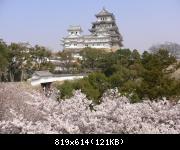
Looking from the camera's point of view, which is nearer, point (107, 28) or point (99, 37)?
point (99, 37)

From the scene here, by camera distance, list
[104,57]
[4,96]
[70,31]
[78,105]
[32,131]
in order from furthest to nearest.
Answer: [70,31], [104,57], [4,96], [78,105], [32,131]

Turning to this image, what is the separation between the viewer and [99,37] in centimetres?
3800

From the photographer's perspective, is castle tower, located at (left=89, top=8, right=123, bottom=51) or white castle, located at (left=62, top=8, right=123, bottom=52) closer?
white castle, located at (left=62, top=8, right=123, bottom=52)

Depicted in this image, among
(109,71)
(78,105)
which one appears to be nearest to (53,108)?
(78,105)

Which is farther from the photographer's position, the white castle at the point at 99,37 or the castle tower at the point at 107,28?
the castle tower at the point at 107,28

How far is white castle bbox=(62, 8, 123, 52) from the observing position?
36812 millimetres

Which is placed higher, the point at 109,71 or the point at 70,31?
the point at 70,31

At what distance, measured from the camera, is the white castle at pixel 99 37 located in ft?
121

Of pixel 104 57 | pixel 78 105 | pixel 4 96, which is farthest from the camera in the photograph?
pixel 104 57

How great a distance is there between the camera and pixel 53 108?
6297 mm

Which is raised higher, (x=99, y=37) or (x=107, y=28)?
(x=107, y=28)
